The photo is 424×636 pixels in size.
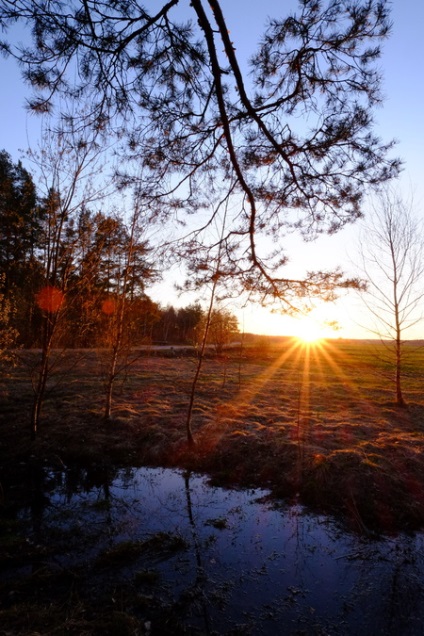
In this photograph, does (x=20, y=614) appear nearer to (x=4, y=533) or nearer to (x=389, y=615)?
(x=4, y=533)

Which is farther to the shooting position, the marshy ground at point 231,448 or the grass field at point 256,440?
the grass field at point 256,440

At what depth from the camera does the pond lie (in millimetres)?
3904

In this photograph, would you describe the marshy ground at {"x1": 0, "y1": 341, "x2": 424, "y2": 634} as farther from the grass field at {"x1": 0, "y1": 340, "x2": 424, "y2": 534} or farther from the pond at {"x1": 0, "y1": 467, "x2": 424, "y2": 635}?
the pond at {"x1": 0, "y1": 467, "x2": 424, "y2": 635}

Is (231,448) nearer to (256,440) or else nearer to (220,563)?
(256,440)

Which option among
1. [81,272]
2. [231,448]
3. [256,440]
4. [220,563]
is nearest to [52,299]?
[81,272]

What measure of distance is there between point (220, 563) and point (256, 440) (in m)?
4.17

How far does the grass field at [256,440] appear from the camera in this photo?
21.7 ft

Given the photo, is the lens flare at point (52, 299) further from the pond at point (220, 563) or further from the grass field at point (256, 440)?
the pond at point (220, 563)

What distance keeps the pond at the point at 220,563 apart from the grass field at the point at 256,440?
725 millimetres

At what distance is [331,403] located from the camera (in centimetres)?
1398

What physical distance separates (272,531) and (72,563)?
3012 mm

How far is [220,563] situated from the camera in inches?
190

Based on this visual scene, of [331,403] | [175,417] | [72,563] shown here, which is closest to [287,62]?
[72,563]

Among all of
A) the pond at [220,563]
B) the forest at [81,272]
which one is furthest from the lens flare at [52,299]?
the pond at [220,563]
